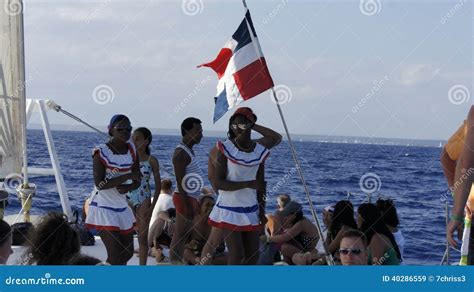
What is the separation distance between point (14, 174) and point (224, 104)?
368cm

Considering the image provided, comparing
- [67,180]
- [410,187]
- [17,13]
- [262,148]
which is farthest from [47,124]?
[410,187]

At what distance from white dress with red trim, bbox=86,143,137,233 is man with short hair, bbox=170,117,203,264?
55cm

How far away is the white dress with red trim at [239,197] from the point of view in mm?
6285

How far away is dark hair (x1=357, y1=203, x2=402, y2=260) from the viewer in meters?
6.71

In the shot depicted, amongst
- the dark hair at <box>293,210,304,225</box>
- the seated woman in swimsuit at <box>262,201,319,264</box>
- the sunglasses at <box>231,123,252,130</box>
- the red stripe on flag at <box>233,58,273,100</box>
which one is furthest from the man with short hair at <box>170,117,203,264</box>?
the dark hair at <box>293,210,304,225</box>

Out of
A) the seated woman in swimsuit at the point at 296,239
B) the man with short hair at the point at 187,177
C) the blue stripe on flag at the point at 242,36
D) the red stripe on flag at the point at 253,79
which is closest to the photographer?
the man with short hair at the point at 187,177

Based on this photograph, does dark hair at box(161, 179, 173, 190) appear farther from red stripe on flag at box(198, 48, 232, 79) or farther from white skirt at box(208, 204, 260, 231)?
white skirt at box(208, 204, 260, 231)

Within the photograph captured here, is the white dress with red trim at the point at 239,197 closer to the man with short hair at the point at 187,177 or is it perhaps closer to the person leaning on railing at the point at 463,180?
the man with short hair at the point at 187,177

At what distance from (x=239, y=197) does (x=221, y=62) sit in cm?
166

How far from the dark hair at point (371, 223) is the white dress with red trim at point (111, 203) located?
1788 millimetres

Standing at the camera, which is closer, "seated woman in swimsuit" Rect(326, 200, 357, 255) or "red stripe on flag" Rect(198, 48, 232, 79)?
"seated woman in swimsuit" Rect(326, 200, 357, 255)

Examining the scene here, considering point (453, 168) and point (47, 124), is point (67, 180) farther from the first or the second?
point (453, 168)

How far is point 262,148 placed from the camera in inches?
253

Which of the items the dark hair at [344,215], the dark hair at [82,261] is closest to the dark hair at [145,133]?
the dark hair at [344,215]
